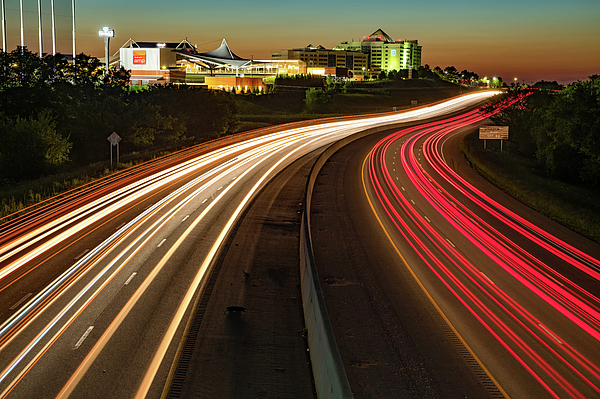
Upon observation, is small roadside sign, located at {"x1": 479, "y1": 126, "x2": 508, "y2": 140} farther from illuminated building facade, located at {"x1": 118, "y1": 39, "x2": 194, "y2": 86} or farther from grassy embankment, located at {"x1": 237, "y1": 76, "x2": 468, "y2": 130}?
illuminated building facade, located at {"x1": 118, "y1": 39, "x2": 194, "y2": 86}

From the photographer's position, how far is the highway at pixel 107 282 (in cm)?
1098

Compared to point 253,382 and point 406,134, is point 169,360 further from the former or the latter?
point 406,134

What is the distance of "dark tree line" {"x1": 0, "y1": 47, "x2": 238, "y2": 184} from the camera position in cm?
4612

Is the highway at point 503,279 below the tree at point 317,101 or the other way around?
below

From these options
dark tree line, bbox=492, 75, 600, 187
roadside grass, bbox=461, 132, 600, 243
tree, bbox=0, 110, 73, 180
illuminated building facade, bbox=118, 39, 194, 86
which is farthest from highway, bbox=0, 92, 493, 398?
illuminated building facade, bbox=118, 39, 194, 86

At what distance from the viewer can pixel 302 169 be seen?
147 feet

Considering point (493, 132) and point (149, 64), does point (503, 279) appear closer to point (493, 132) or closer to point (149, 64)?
point (493, 132)

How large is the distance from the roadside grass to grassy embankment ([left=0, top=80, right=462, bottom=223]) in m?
30.1

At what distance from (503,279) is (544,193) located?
74.9 ft

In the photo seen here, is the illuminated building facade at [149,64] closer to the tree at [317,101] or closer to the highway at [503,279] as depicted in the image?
the tree at [317,101]

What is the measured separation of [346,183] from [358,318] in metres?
24.9

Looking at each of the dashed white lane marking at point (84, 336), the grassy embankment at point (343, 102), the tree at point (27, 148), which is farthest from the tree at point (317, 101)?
the dashed white lane marking at point (84, 336)

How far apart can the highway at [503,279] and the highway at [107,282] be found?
7957 mm

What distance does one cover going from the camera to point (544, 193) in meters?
37.7
